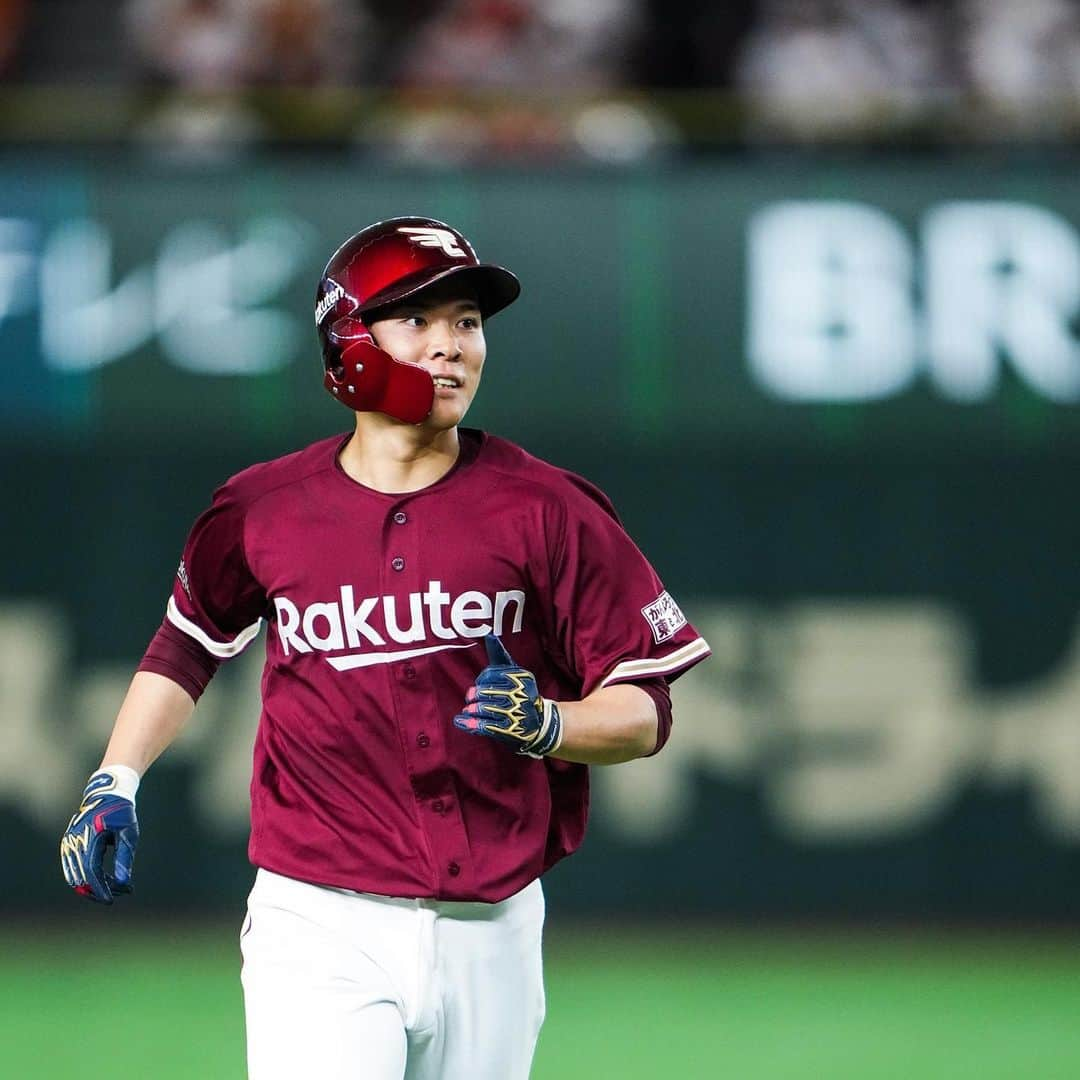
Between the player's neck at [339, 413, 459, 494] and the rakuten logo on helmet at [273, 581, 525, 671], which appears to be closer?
the rakuten logo on helmet at [273, 581, 525, 671]

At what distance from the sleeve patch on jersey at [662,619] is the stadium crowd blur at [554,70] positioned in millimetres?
5183

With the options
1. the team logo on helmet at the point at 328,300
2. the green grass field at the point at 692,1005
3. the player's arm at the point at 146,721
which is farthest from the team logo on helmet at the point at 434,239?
the green grass field at the point at 692,1005

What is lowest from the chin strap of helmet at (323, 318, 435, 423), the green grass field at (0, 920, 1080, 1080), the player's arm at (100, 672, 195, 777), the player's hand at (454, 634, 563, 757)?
the green grass field at (0, 920, 1080, 1080)

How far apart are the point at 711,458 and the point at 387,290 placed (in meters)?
5.17

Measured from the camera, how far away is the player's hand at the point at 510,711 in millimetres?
3701

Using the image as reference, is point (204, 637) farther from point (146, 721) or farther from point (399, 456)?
point (399, 456)

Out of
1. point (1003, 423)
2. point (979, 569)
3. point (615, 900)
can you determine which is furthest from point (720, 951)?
point (1003, 423)

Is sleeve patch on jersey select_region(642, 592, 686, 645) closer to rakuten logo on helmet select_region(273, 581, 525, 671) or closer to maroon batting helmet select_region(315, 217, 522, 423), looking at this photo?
rakuten logo on helmet select_region(273, 581, 525, 671)

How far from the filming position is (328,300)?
13.7ft

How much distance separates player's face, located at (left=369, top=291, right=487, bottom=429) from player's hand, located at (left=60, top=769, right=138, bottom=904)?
92 centimetres

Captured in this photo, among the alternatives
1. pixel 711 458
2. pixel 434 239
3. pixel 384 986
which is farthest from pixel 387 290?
pixel 711 458

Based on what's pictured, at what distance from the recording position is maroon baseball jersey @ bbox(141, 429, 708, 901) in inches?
157

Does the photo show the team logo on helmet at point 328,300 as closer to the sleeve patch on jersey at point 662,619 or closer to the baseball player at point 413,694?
the baseball player at point 413,694

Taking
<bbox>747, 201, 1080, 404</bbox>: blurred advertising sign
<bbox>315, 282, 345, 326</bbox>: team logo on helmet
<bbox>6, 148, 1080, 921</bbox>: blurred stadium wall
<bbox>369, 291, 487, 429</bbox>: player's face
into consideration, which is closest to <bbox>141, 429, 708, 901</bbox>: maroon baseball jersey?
<bbox>369, 291, 487, 429</bbox>: player's face
